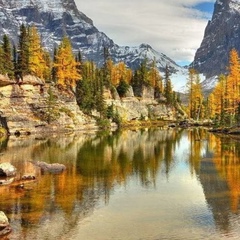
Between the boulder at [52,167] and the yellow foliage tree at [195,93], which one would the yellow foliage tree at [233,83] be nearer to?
the yellow foliage tree at [195,93]

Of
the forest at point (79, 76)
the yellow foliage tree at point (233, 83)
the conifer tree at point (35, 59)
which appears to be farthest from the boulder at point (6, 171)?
the yellow foliage tree at point (233, 83)

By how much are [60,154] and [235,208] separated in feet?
113

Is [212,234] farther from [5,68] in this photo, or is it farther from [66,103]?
[66,103]

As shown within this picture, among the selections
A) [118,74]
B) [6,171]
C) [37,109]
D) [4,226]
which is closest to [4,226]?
[4,226]

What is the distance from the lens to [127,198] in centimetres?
3462

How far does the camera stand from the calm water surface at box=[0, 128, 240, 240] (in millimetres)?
26453

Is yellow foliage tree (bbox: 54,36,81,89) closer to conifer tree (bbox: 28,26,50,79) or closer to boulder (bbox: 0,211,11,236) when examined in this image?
conifer tree (bbox: 28,26,50,79)

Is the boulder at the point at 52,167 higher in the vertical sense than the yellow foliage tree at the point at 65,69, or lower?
lower

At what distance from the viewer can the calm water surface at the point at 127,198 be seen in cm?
2645

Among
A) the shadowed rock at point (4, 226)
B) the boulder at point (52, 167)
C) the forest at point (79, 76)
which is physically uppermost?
the forest at point (79, 76)

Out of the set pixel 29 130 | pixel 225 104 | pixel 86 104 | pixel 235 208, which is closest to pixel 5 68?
pixel 29 130

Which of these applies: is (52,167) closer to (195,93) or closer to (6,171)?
(6,171)

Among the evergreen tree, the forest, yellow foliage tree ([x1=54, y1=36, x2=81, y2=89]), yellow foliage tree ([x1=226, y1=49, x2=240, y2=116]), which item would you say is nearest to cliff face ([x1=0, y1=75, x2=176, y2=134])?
the forest

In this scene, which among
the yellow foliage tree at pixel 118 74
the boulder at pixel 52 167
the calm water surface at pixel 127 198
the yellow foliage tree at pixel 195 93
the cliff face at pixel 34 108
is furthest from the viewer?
the yellow foliage tree at pixel 118 74
